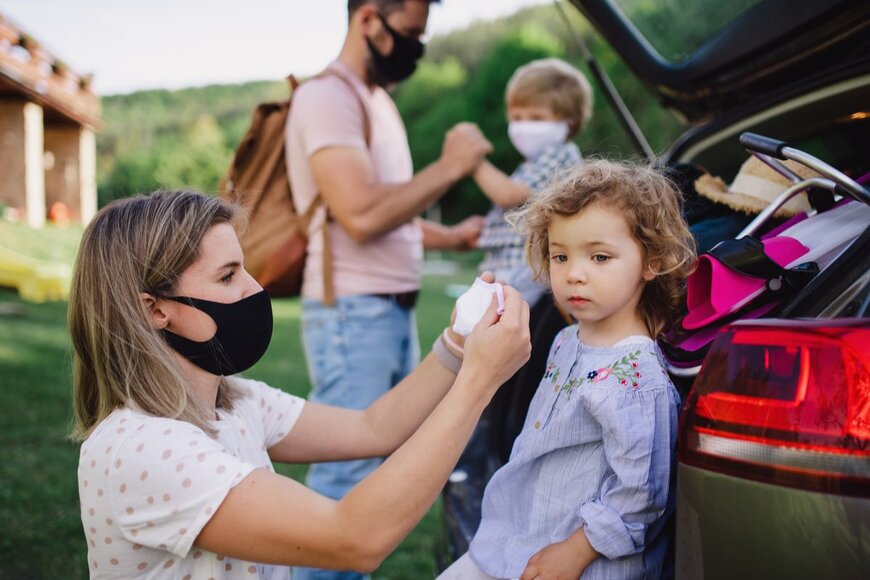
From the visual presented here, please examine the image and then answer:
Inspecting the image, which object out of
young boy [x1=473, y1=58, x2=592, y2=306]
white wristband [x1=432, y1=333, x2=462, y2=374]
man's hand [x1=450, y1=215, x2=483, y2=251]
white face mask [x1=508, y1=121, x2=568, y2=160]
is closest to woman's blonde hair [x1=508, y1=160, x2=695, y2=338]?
white wristband [x1=432, y1=333, x2=462, y2=374]

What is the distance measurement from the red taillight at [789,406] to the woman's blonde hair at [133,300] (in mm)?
1052

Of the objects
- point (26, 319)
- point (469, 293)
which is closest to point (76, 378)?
point (469, 293)

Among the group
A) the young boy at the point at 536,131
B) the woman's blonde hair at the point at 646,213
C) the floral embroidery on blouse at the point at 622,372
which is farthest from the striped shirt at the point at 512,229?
the floral embroidery on blouse at the point at 622,372

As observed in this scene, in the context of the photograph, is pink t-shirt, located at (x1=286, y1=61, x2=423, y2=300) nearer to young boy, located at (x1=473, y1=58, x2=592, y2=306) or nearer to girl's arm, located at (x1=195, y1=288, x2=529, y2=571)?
young boy, located at (x1=473, y1=58, x2=592, y2=306)

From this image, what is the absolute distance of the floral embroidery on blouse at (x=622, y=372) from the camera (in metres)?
1.58

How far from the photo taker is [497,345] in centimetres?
154

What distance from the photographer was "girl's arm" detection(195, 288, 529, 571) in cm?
143

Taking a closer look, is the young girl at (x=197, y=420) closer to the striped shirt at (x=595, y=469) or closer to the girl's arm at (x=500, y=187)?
the striped shirt at (x=595, y=469)

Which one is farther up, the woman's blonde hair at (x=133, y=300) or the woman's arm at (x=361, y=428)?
the woman's blonde hair at (x=133, y=300)

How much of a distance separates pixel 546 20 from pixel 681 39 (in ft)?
206

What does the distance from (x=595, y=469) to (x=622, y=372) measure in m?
0.21

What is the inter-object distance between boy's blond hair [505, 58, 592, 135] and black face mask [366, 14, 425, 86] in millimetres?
500

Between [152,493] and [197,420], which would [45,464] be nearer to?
[197,420]

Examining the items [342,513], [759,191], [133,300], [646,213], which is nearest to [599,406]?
[646,213]
